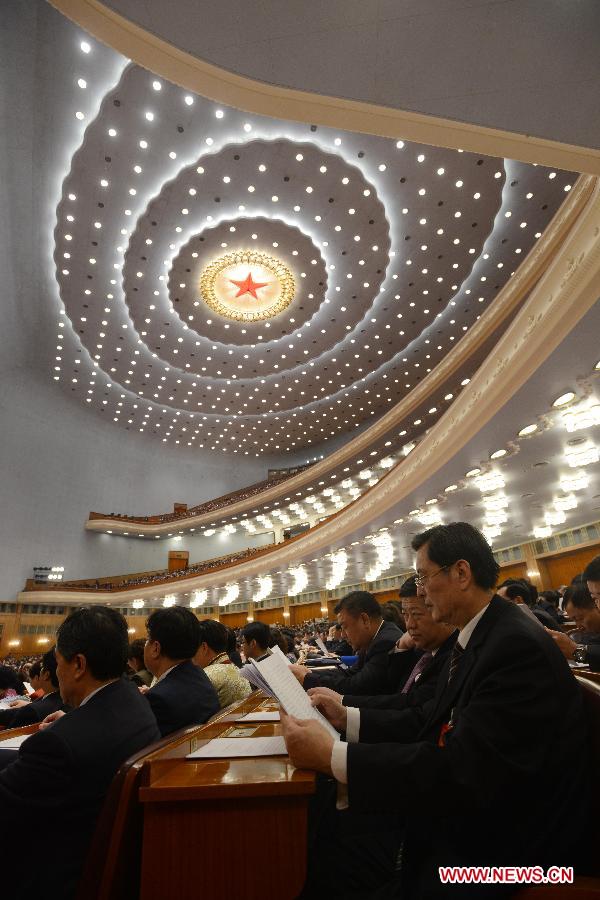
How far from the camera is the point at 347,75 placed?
2.88 meters

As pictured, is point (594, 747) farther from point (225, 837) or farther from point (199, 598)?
point (199, 598)

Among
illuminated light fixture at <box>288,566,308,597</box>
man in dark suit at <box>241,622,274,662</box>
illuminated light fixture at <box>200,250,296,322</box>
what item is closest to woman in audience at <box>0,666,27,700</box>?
man in dark suit at <box>241,622,274,662</box>

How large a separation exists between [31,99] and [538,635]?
15.4 meters

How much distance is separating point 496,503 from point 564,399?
4.96 m

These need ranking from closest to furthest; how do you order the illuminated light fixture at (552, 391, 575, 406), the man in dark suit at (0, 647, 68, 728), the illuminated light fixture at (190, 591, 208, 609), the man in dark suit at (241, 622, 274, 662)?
the man in dark suit at (0, 647, 68, 728) → the man in dark suit at (241, 622, 274, 662) → the illuminated light fixture at (552, 391, 575, 406) → the illuminated light fixture at (190, 591, 208, 609)

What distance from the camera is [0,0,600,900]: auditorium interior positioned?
8.68 ft

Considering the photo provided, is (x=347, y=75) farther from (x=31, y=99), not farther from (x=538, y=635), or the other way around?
(x=31, y=99)

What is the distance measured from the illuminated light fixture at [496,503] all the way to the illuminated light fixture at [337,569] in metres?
5.59

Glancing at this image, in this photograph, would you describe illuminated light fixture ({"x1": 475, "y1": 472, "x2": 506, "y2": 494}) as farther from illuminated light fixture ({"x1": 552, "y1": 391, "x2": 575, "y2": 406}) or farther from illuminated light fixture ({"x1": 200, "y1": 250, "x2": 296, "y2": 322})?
illuminated light fixture ({"x1": 200, "y1": 250, "x2": 296, "y2": 322})

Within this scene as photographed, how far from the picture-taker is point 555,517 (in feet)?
39.9

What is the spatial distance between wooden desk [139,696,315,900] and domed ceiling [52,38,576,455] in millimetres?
13108

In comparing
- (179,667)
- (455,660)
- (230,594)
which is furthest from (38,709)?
(230,594)

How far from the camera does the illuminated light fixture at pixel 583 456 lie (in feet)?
26.7

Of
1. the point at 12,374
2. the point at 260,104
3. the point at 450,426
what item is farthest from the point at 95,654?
the point at 12,374
